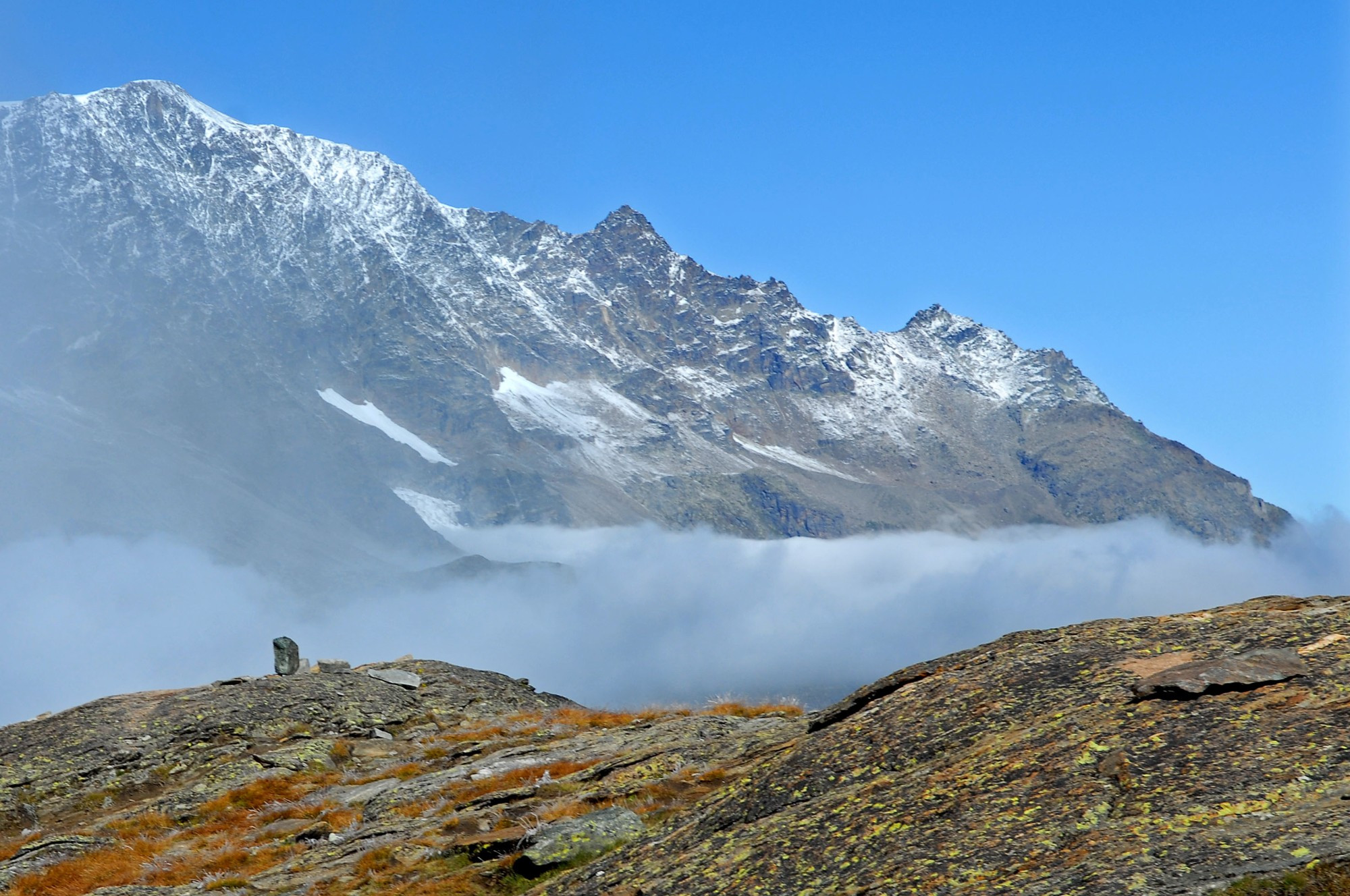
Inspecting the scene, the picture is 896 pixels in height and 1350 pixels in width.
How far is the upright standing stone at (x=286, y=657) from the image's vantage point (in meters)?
44.7

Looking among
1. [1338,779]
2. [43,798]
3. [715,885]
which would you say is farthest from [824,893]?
[43,798]

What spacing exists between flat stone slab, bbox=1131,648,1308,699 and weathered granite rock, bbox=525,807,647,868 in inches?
362

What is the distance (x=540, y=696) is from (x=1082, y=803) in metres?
35.0

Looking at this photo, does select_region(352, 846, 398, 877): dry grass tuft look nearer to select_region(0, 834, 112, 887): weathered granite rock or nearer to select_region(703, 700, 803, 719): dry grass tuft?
select_region(0, 834, 112, 887): weathered granite rock

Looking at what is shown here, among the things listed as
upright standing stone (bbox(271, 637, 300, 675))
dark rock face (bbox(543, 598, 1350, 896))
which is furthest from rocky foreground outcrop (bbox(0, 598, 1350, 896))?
upright standing stone (bbox(271, 637, 300, 675))

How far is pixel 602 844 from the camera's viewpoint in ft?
63.4

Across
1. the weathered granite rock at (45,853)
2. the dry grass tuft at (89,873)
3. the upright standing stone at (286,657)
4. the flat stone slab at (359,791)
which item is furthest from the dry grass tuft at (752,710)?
the upright standing stone at (286,657)

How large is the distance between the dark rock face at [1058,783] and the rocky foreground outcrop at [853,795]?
0.04 meters

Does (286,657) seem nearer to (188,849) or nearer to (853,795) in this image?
(188,849)

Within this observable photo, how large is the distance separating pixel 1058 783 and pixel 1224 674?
3.41 metres

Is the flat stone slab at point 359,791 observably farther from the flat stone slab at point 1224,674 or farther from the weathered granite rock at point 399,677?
the flat stone slab at point 1224,674

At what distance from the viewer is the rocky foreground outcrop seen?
42.0 feet

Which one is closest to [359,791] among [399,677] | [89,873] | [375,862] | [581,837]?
[89,873]

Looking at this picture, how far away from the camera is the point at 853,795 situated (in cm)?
1614
